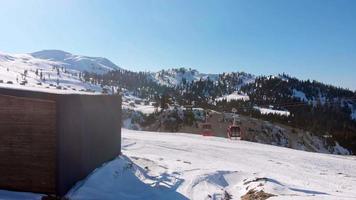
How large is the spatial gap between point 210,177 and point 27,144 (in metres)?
7.61

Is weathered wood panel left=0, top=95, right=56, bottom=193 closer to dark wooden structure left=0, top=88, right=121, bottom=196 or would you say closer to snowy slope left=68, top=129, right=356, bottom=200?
dark wooden structure left=0, top=88, right=121, bottom=196

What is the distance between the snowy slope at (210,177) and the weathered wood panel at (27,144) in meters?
1.27

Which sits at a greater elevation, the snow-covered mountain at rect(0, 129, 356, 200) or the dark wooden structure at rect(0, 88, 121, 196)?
the dark wooden structure at rect(0, 88, 121, 196)

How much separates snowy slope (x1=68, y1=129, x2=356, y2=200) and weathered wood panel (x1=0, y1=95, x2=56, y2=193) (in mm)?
1267

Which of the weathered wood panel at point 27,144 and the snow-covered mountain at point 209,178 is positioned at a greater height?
the weathered wood panel at point 27,144

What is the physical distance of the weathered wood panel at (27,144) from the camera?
1328cm

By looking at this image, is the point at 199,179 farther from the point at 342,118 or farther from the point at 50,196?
the point at 342,118

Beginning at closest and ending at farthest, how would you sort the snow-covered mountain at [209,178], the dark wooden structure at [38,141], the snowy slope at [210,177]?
the dark wooden structure at [38,141] < the snow-covered mountain at [209,178] < the snowy slope at [210,177]

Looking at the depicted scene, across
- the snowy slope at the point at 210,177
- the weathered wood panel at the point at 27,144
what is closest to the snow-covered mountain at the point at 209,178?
the snowy slope at the point at 210,177

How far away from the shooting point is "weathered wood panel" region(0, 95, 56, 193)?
13.3 metres

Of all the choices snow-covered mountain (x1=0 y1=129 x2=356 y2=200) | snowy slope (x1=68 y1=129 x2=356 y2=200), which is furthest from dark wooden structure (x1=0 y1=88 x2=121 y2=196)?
snowy slope (x1=68 y1=129 x2=356 y2=200)

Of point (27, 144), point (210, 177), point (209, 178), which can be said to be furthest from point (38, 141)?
point (210, 177)

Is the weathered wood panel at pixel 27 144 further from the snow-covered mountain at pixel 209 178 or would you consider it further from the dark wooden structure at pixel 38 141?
the snow-covered mountain at pixel 209 178

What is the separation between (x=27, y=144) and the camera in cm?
1350
